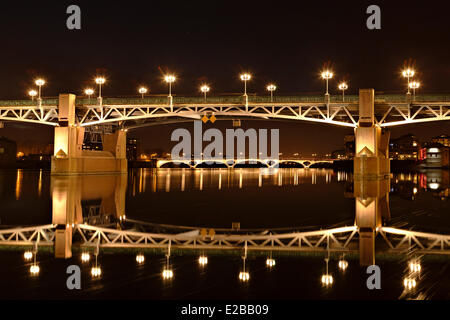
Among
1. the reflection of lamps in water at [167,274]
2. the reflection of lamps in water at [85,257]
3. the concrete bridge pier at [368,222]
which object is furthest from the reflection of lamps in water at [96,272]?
the concrete bridge pier at [368,222]

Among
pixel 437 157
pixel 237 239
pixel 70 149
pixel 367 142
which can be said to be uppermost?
pixel 367 142

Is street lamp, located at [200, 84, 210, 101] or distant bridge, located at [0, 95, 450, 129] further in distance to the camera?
street lamp, located at [200, 84, 210, 101]

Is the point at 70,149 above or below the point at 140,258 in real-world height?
above

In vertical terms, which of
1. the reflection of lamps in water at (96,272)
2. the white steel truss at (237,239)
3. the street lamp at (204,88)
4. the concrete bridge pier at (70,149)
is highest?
the street lamp at (204,88)

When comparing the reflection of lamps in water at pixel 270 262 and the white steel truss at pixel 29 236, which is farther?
the white steel truss at pixel 29 236

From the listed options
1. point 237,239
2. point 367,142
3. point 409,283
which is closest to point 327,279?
point 409,283

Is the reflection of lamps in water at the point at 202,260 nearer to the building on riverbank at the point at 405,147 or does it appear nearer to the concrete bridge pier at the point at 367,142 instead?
the concrete bridge pier at the point at 367,142

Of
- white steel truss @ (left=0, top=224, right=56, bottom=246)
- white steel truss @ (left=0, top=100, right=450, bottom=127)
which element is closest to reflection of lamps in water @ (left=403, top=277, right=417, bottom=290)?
white steel truss @ (left=0, top=224, right=56, bottom=246)

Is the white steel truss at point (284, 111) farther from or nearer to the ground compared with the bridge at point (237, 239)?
farther from the ground

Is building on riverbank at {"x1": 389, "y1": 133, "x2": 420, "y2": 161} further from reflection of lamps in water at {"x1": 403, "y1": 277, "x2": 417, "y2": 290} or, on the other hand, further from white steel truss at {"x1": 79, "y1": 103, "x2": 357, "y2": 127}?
reflection of lamps in water at {"x1": 403, "y1": 277, "x2": 417, "y2": 290}

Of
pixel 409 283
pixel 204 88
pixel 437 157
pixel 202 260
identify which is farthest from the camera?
pixel 437 157

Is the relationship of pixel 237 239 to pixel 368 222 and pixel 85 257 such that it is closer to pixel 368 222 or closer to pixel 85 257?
pixel 85 257

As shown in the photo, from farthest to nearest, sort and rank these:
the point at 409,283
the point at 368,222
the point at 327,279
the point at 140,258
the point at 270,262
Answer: the point at 368,222 → the point at 140,258 → the point at 270,262 → the point at 327,279 → the point at 409,283
